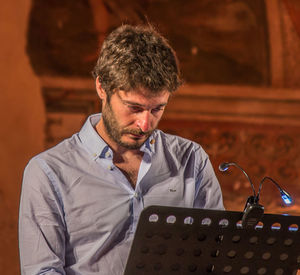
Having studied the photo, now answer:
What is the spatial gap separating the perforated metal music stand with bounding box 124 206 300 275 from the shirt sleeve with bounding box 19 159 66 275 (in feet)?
1.50

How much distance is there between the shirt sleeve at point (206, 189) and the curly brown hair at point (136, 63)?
0.42m

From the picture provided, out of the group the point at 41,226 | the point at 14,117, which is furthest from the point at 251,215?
the point at 14,117

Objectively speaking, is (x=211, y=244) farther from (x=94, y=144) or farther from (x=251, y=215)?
(x=94, y=144)

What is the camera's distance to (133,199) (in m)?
2.44

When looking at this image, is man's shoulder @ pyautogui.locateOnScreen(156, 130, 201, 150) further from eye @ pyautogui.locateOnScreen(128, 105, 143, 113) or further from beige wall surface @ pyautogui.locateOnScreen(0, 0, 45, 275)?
beige wall surface @ pyautogui.locateOnScreen(0, 0, 45, 275)

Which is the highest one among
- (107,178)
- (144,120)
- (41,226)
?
(144,120)

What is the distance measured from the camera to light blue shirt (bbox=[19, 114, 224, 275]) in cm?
229

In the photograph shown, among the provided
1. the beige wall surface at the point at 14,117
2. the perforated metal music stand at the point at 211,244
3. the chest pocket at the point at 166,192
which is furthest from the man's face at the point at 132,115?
the beige wall surface at the point at 14,117

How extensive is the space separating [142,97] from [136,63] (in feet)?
0.47

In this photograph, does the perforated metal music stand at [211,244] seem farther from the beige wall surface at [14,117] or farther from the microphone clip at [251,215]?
the beige wall surface at [14,117]

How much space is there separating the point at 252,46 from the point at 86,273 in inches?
123

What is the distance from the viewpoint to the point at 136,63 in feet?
7.69

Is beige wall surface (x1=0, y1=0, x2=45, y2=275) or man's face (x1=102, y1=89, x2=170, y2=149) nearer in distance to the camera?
man's face (x1=102, y1=89, x2=170, y2=149)

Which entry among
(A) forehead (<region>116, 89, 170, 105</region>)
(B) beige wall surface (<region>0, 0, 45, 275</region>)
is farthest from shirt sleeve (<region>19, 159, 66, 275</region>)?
(B) beige wall surface (<region>0, 0, 45, 275</region>)
